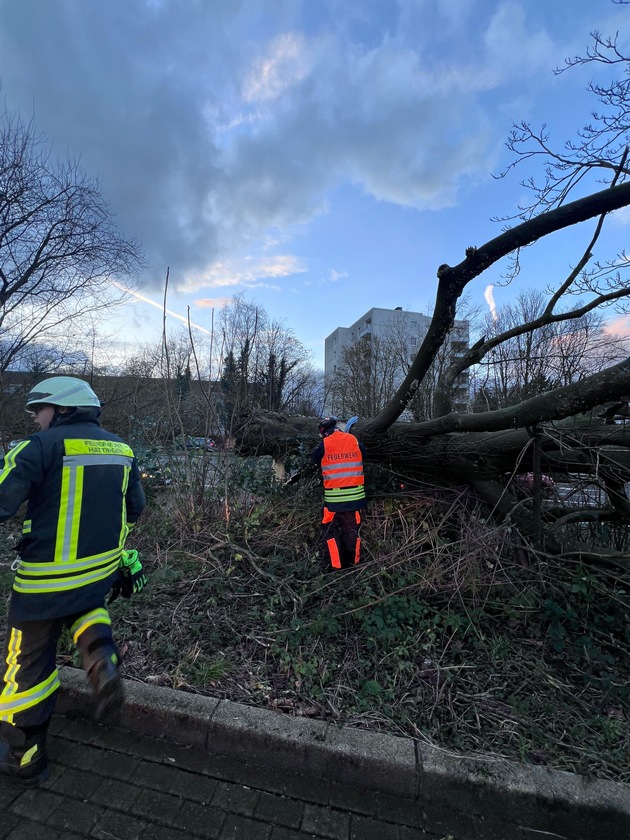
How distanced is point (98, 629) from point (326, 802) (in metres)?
1.45

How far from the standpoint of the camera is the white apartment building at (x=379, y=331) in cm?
2611

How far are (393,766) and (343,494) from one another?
2.47m

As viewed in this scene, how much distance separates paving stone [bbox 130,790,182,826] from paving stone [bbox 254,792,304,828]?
1.25 feet

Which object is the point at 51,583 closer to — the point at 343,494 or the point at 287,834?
the point at 287,834

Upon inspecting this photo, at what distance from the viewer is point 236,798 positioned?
2.02 metres

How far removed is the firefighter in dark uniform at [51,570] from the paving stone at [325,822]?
3.47 ft

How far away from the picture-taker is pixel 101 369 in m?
8.84

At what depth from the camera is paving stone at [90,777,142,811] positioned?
1.96 meters

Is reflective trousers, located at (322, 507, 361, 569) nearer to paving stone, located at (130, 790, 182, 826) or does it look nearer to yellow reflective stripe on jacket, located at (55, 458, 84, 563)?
paving stone, located at (130, 790, 182, 826)

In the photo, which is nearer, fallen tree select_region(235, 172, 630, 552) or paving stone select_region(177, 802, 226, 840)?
paving stone select_region(177, 802, 226, 840)

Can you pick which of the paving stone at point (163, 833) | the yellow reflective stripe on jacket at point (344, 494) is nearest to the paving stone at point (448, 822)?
the paving stone at point (163, 833)

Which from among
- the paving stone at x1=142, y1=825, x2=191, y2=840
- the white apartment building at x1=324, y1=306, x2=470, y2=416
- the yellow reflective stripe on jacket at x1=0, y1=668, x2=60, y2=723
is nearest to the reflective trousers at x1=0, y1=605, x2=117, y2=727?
the yellow reflective stripe on jacket at x1=0, y1=668, x2=60, y2=723

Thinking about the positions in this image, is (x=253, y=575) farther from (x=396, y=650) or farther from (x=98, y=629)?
(x=98, y=629)

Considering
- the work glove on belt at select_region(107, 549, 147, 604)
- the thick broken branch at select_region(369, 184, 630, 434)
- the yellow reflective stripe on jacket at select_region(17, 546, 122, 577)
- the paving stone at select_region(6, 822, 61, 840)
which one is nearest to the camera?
the paving stone at select_region(6, 822, 61, 840)
